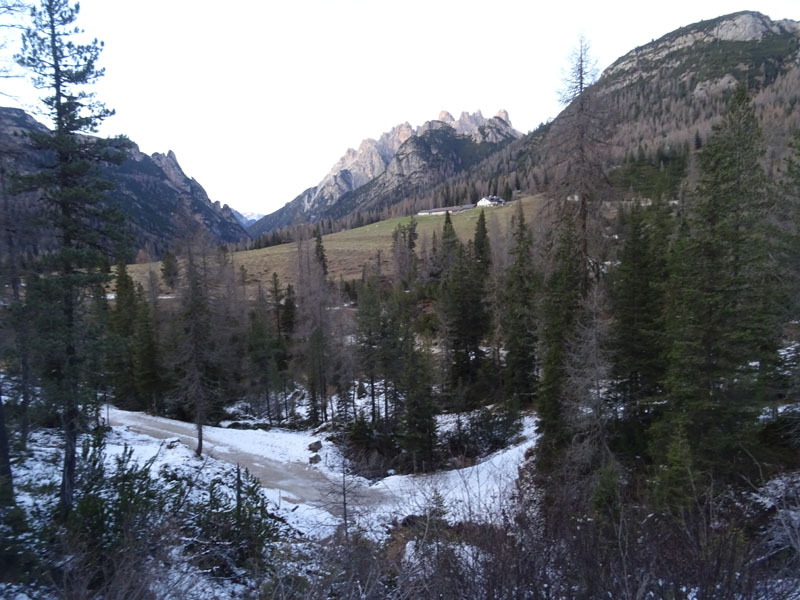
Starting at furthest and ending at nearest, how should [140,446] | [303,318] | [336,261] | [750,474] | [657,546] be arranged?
[336,261] < [303,318] < [140,446] < [750,474] < [657,546]

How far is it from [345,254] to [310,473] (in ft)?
235

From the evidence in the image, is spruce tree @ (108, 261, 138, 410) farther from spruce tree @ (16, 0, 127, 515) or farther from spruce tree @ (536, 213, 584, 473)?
spruce tree @ (536, 213, 584, 473)

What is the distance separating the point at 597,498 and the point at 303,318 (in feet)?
121

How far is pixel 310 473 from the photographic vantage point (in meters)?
23.8

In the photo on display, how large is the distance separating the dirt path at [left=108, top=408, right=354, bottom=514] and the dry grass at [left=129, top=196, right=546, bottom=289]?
43.9 metres

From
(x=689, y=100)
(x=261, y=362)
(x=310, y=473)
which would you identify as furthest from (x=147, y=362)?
(x=689, y=100)

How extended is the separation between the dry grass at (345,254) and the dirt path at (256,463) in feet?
144

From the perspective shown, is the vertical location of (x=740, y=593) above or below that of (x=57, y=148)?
below

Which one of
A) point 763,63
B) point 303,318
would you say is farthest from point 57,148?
point 763,63

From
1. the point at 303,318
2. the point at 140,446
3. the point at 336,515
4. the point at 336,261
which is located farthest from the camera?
the point at 336,261

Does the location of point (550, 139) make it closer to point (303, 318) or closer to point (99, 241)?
point (99, 241)

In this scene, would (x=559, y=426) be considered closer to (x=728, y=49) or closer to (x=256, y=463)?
(x=256, y=463)

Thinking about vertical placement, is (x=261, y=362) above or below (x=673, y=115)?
below

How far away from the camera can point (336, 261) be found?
286 ft
